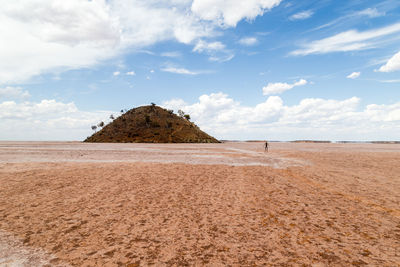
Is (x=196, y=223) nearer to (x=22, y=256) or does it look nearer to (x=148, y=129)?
(x=22, y=256)

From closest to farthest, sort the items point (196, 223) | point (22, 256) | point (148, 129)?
1. point (22, 256)
2. point (196, 223)
3. point (148, 129)

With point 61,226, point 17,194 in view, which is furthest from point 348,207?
point 17,194

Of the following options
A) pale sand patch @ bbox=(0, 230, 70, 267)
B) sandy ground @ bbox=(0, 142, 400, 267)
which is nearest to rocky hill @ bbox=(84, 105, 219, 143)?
sandy ground @ bbox=(0, 142, 400, 267)

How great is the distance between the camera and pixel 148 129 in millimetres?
133375

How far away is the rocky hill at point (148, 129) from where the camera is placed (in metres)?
126

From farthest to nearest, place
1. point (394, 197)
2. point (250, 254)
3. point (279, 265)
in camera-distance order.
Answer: point (394, 197), point (250, 254), point (279, 265)

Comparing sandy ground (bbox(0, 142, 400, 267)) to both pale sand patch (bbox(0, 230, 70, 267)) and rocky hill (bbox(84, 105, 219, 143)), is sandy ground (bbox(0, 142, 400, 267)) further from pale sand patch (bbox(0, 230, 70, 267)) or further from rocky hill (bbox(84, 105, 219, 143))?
rocky hill (bbox(84, 105, 219, 143))

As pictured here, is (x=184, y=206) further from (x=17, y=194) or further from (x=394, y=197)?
(x=394, y=197)

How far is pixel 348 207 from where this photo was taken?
10.5 meters

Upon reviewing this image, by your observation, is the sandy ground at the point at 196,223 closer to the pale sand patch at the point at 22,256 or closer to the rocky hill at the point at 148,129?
the pale sand patch at the point at 22,256

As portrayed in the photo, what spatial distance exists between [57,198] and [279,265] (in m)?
11.1

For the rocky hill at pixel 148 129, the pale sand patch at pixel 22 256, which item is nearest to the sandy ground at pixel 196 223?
the pale sand patch at pixel 22 256

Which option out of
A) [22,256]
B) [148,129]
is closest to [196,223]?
[22,256]

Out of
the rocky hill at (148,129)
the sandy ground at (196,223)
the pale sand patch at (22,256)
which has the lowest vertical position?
the pale sand patch at (22,256)
